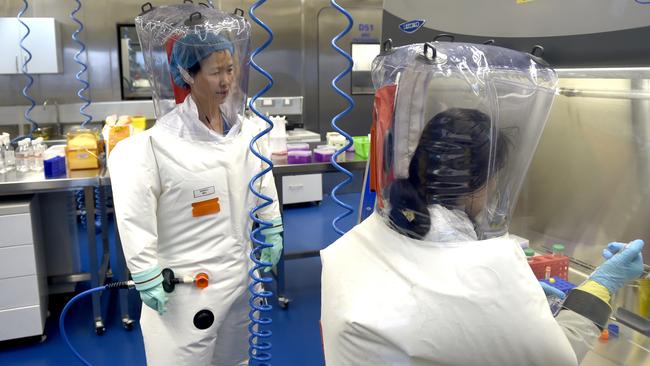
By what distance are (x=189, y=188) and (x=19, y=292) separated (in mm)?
1551

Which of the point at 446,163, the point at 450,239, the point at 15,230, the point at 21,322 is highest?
the point at 446,163

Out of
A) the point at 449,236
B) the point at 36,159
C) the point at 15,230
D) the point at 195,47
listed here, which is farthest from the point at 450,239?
the point at 36,159

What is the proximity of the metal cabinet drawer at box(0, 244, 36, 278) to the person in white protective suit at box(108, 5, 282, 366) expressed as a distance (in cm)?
122

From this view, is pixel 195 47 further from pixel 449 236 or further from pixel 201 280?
pixel 449 236

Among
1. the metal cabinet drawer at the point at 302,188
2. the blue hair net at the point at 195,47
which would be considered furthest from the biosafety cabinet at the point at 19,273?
the metal cabinet drawer at the point at 302,188

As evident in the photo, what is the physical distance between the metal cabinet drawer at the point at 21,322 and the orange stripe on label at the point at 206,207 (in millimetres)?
1516

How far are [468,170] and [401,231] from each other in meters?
0.19

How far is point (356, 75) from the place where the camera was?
568cm

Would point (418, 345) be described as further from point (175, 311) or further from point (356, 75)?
point (356, 75)

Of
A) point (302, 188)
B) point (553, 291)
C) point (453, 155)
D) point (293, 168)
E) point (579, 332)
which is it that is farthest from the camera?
point (302, 188)

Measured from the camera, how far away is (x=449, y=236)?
38.8 inches

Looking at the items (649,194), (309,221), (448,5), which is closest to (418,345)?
(649,194)

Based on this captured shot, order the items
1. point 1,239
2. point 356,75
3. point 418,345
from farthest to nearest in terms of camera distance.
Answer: point 356,75, point 1,239, point 418,345

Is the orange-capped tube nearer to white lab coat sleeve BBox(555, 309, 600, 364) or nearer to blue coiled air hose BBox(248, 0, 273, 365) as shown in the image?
blue coiled air hose BBox(248, 0, 273, 365)
